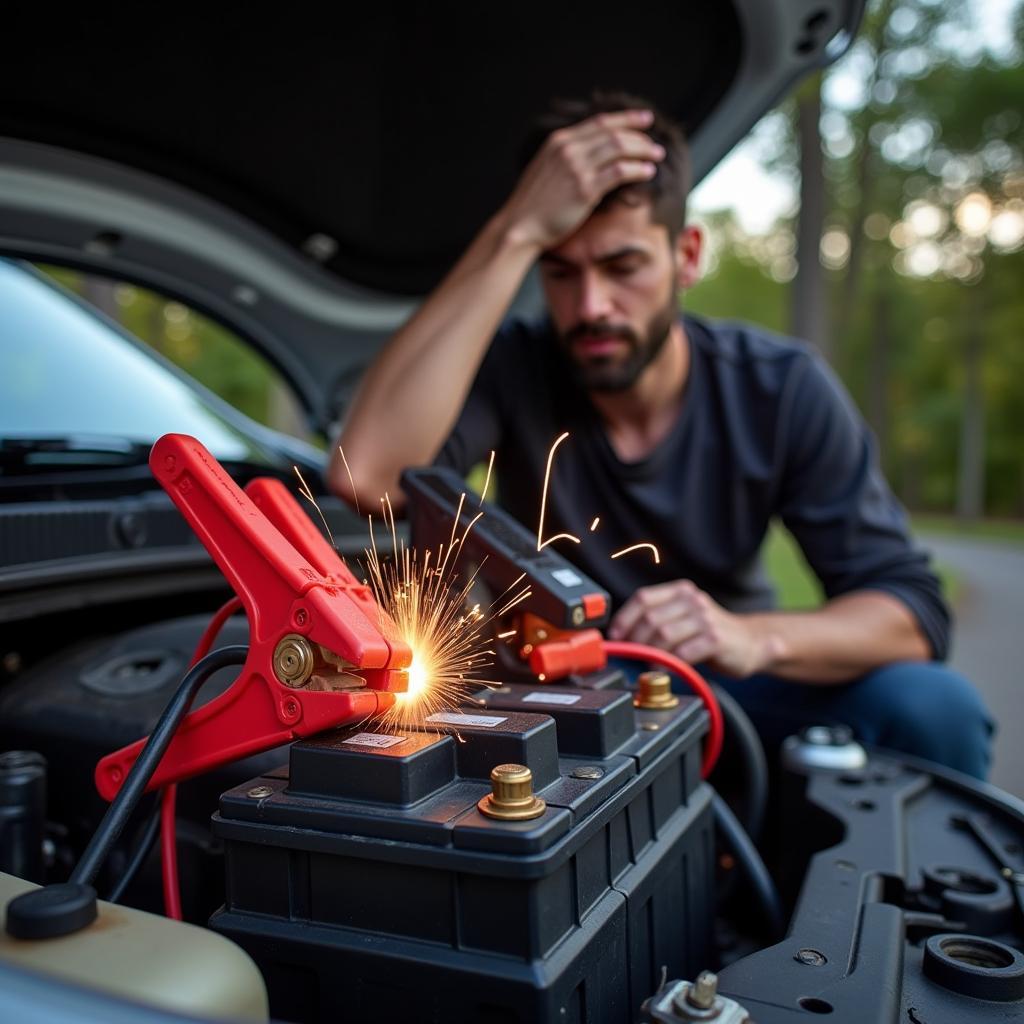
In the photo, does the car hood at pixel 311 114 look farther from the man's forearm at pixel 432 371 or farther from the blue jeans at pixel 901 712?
the blue jeans at pixel 901 712

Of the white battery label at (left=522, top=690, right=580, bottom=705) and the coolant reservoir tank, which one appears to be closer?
the coolant reservoir tank

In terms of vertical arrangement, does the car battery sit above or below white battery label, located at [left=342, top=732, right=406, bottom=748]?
below

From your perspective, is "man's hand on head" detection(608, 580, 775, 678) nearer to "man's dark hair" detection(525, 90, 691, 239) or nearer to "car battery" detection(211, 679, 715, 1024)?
"car battery" detection(211, 679, 715, 1024)

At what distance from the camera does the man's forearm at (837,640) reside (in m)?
1.99

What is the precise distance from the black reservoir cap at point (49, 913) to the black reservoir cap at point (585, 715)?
484 millimetres

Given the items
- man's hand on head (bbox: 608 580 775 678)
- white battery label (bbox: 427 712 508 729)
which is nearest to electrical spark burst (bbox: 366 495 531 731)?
white battery label (bbox: 427 712 508 729)

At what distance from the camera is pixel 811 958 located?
1000 millimetres

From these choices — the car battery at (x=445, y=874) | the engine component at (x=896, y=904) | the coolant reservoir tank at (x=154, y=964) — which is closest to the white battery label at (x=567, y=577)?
the car battery at (x=445, y=874)

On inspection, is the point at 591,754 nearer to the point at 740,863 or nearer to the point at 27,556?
the point at 740,863

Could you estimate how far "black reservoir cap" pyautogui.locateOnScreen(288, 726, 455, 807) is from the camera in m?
0.88

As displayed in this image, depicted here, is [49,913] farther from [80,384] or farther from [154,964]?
[80,384]

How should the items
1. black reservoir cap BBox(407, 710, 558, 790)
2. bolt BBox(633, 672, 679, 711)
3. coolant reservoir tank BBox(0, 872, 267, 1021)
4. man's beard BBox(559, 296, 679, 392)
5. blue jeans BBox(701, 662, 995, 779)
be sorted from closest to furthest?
coolant reservoir tank BBox(0, 872, 267, 1021), black reservoir cap BBox(407, 710, 558, 790), bolt BBox(633, 672, 679, 711), blue jeans BBox(701, 662, 995, 779), man's beard BBox(559, 296, 679, 392)

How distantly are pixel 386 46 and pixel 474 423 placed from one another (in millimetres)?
875

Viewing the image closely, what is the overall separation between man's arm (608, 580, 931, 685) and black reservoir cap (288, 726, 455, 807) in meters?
0.81
